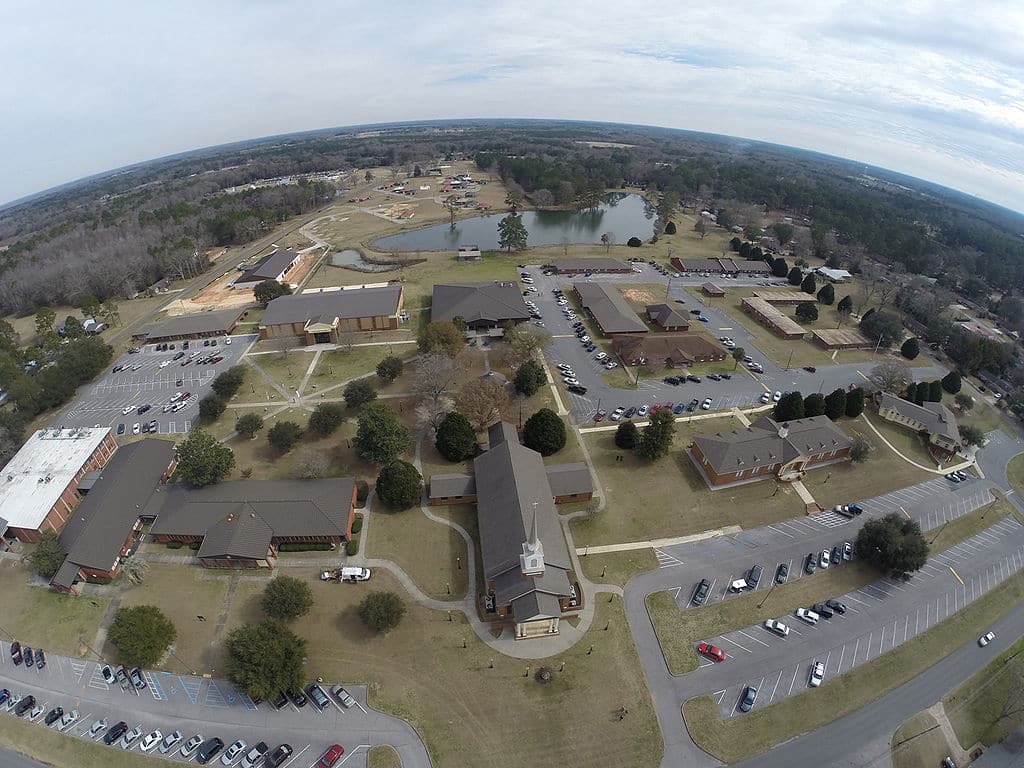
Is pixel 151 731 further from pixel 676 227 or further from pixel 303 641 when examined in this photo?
pixel 676 227

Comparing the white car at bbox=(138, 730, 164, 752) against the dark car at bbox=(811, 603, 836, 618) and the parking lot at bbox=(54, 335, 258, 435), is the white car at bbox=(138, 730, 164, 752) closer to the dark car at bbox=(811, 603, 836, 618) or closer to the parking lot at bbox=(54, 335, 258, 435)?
the parking lot at bbox=(54, 335, 258, 435)

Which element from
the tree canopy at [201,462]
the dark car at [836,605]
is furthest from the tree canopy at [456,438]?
the dark car at [836,605]

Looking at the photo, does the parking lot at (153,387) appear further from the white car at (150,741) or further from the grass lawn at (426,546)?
the white car at (150,741)

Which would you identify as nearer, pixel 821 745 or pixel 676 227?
pixel 821 745

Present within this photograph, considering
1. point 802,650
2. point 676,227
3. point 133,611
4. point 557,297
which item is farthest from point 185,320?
point 676,227

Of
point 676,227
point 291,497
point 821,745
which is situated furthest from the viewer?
point 676,227

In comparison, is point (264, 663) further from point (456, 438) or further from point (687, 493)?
point (687, 493)

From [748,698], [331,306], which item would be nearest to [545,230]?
[331,306]
